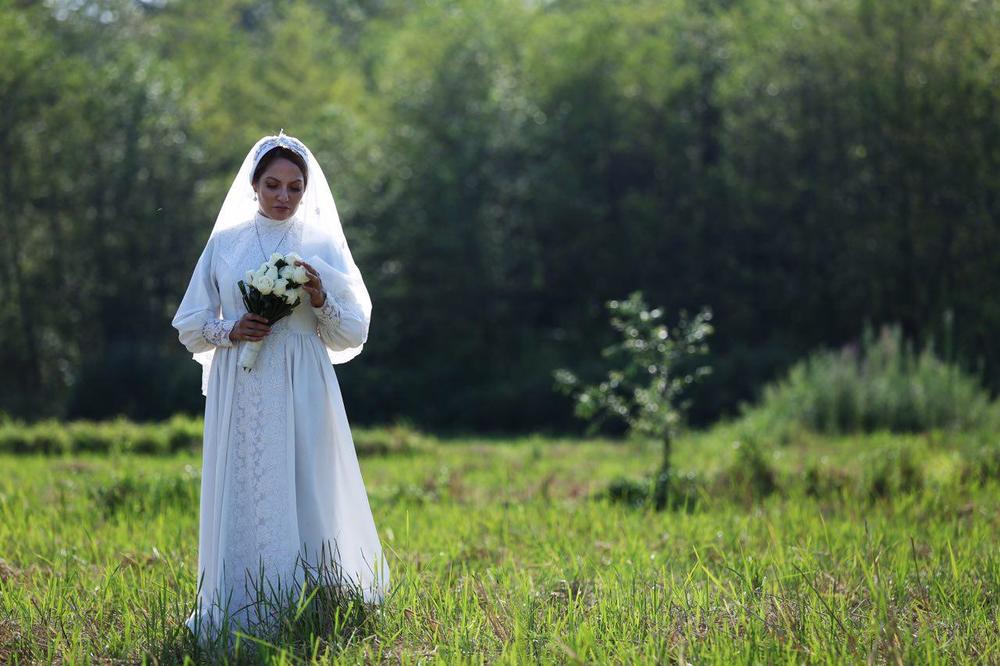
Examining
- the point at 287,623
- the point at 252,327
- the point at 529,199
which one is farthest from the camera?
the point at 529,199

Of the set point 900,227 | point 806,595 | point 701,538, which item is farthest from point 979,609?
point 900,227

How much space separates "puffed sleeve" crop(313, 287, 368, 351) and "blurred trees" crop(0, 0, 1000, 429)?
1463 cm

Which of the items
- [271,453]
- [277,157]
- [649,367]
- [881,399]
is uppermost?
[277,157]

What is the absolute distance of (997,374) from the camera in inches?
679

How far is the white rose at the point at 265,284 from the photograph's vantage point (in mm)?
4223

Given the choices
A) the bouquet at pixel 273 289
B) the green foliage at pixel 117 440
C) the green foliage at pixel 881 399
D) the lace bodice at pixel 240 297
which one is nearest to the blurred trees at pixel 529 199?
the green foliage at pixel 881 399

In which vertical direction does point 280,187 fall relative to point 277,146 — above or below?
below

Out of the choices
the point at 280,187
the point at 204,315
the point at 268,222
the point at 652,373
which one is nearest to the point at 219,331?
the point at 204,315

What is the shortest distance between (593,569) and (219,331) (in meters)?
2.02

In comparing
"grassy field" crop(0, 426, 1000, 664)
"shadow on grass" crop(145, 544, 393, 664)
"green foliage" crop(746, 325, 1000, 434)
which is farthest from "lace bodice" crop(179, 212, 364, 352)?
"green foliage" crop(746, 325, 1000, 434)

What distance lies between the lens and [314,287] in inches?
175

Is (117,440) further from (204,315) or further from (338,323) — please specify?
(338,323)

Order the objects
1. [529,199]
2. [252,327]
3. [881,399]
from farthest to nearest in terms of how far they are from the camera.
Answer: [529,199], [881,399], [252,327]

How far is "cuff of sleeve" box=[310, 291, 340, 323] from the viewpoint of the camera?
4.50m
